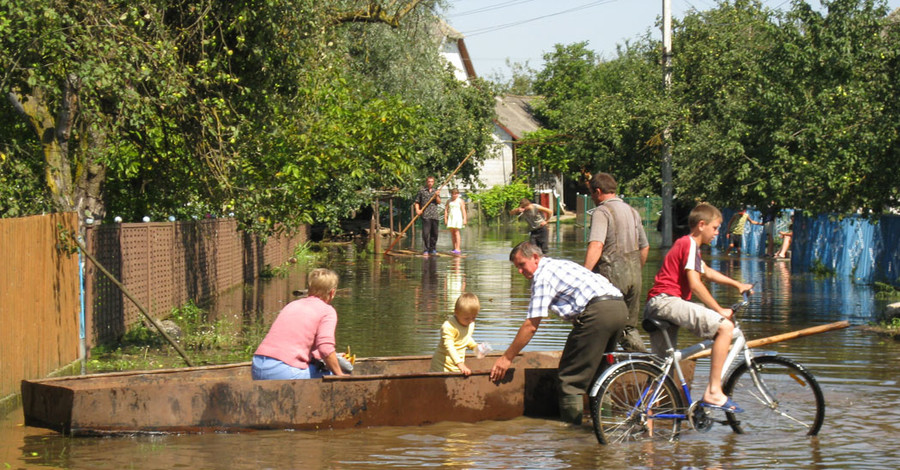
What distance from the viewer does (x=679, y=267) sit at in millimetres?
8172

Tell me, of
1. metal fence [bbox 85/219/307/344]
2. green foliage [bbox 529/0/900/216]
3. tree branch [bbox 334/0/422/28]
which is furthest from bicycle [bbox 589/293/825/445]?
tree branch [bbox 334/0/422/28]

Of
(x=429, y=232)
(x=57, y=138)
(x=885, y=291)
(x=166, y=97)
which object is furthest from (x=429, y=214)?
(x=166, y=97)

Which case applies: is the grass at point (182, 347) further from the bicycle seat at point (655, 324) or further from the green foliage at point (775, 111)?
the green foliage at point (775, 111)

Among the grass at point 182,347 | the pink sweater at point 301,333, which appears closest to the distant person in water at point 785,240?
the grass at point 182,347

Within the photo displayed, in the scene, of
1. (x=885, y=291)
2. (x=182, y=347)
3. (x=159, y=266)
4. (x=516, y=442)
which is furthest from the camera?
(x=885, y=291)

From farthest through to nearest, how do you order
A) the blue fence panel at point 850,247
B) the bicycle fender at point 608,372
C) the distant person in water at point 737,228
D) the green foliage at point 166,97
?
the distant person in water at point 737,228
the blue fence panel at point 850,247
the green foliage at point 166,97
the bicycle fender at point 608,372

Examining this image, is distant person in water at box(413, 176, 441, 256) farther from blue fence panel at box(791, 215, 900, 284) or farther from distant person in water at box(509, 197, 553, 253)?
blue fence panel at box(791, 215, 900, 284)

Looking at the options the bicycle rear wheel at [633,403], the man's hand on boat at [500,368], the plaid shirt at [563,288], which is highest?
the plaid shirt at [563,288]

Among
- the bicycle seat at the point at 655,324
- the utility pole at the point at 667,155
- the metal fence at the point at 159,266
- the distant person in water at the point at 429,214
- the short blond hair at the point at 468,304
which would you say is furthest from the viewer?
the utility pole at the point at 667,155

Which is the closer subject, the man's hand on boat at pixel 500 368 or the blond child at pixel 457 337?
the man's hand on boat at pixel 500 368

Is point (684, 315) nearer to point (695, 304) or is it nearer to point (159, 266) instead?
point (695, 304)

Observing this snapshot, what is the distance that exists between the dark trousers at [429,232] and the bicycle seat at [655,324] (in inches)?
803

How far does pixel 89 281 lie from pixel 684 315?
6541mm

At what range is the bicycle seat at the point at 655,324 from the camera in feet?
26.6
